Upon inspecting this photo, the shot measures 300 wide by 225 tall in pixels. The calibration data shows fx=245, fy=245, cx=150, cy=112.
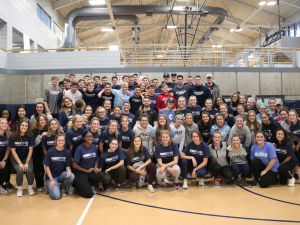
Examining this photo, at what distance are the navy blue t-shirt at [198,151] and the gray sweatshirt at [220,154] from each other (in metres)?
0.25

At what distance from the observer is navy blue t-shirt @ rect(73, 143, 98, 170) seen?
5251 mm

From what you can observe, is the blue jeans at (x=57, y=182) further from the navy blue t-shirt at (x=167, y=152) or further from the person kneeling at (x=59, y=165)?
the navy blue t-shirt at (x=167, y=152)

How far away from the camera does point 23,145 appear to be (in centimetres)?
550

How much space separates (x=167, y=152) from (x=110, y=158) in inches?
52.3

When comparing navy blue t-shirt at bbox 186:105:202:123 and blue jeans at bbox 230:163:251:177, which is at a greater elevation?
navy blue t-shirt at bbox 186:105:202:123

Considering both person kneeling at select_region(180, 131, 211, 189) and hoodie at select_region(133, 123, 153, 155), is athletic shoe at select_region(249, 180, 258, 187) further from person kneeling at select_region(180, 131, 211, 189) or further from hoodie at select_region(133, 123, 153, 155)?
hoodie at select_region(133, 123, 153, 155)

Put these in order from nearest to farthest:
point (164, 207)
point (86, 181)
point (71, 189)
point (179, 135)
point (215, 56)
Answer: point (164, 207) → point (86, 181) → point (71, 189) → point (179, 135) → point (215, 56)

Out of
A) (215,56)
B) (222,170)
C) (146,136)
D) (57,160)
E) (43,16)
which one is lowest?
(222,170)

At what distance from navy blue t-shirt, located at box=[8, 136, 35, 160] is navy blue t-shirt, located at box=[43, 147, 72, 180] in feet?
2.31

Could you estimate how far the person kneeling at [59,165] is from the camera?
5.08m

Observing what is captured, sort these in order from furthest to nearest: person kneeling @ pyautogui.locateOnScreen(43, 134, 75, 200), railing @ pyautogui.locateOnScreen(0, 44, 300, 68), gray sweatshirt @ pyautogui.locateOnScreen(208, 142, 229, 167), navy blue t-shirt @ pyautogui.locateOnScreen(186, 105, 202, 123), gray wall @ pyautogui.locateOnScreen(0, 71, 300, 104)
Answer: railing @ pyautogui.locateOnScreen(0, 44, 300, 68)
gray wall @ pyautogui.locateOnScreen(0, 71, 300, 104)
navy blue t-shirt @ pyautogui.locateOnScreen(186, 105, 202, 123)
gray sweatshirt @ pyautogui.locateOnScreen(208, 142, 229, 167)
person kneeling @ pyautogui.locateOnScreen(43, 134, 75, 200)

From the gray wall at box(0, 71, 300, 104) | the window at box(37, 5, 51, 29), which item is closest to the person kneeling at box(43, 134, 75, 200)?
the gray wall at box(0, 71, 300, 104)

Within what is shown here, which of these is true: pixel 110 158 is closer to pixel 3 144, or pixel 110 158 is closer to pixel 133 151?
pixel 133 151

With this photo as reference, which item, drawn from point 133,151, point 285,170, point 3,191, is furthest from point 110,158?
point 285,170
